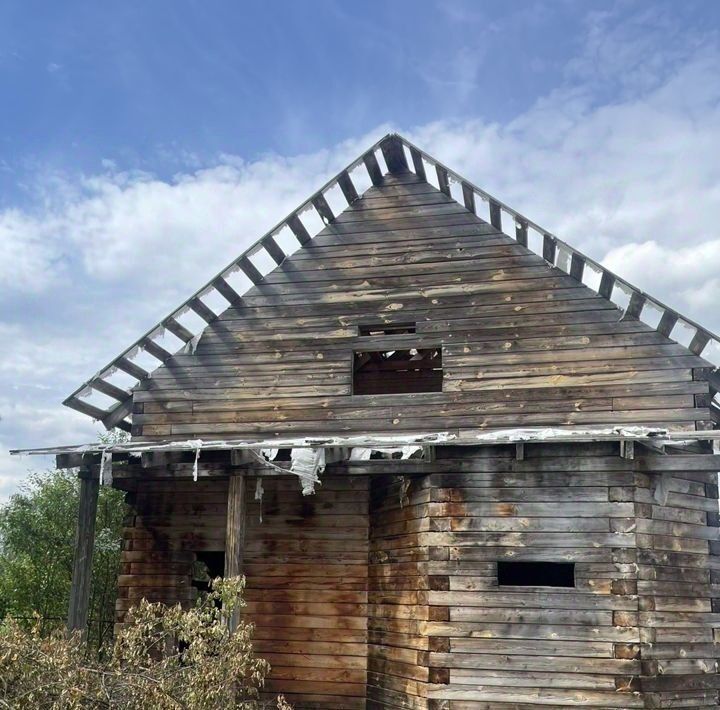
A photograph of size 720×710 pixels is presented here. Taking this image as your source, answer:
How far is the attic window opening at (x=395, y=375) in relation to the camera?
1772cm

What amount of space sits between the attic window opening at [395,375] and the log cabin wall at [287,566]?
4.33m

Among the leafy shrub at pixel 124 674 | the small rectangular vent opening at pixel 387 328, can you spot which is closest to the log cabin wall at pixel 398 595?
the small rectangular vent opening at pixel 387 328

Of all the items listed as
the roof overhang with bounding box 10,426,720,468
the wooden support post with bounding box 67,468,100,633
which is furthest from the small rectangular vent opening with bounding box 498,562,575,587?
the wooden support post with bounding box 67,468,100,633

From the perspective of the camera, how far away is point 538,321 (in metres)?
13.2

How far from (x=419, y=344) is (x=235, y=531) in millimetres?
4472

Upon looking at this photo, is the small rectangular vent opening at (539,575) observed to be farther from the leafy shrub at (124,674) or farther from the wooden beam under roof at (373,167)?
the wooden beam under roof at (373,167)

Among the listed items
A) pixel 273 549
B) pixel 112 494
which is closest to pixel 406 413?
pixel 273 549

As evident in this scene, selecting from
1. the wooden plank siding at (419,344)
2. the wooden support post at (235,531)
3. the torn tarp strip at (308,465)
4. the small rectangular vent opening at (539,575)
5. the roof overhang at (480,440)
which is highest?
the wooden plank siding at (419,344)

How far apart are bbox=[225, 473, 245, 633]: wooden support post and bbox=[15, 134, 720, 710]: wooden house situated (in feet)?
0.11

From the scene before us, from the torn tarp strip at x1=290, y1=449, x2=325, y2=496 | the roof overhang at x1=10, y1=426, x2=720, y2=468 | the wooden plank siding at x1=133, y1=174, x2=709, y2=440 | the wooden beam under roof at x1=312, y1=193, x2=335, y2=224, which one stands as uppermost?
the wooden beam under roof at x1=312, y1=193, x2=335, y2=224

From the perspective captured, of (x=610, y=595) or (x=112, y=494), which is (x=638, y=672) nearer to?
(x=610, y=595)

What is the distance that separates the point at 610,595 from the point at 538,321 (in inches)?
178

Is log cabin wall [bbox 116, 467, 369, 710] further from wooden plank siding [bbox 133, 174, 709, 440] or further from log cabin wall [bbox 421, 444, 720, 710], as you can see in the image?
log cabin wall [bbox 421, 444, 720, 710]

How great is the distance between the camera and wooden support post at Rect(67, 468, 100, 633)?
13.1 metres
